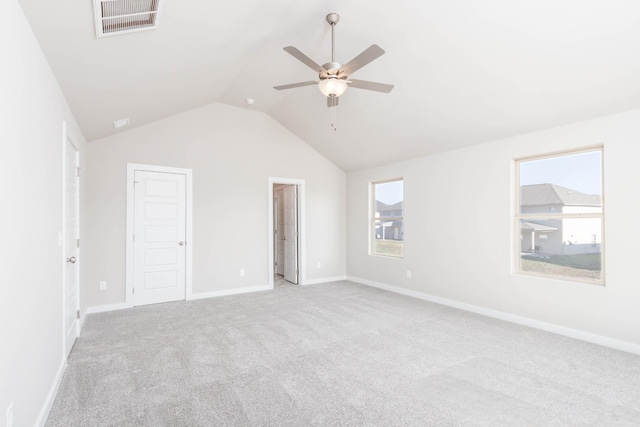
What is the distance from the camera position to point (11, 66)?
5.30ft

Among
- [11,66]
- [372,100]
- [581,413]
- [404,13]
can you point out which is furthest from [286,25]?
[581,413]

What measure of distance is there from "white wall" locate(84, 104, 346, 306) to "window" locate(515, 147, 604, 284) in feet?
11.9

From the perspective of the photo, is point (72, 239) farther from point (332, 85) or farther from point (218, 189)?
point (332, 85)

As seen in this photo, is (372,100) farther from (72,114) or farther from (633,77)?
(72,114)

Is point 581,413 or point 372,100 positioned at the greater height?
point 372,100

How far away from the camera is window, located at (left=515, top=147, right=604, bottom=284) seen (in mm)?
3496

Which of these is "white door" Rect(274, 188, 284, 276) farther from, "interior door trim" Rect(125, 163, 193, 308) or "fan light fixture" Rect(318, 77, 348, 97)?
"fan light fixture" Rect(318, 77, 348, 97)

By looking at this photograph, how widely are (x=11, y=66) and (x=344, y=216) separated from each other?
19.1 feet

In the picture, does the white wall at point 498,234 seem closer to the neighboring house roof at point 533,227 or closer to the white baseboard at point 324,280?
the neighboring house roof at point 533,227

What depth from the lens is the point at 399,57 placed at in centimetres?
350

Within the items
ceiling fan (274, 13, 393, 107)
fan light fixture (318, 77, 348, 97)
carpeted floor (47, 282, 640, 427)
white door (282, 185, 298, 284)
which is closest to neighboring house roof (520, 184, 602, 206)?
carpeted floor (47, 282, 640, 427)

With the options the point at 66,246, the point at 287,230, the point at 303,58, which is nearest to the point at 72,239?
the point at 66,246

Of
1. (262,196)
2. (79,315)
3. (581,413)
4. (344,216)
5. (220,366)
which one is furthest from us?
(344,216)

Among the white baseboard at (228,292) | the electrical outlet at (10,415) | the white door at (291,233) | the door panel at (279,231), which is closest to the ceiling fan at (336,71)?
the electrical outlet at (10,415)
